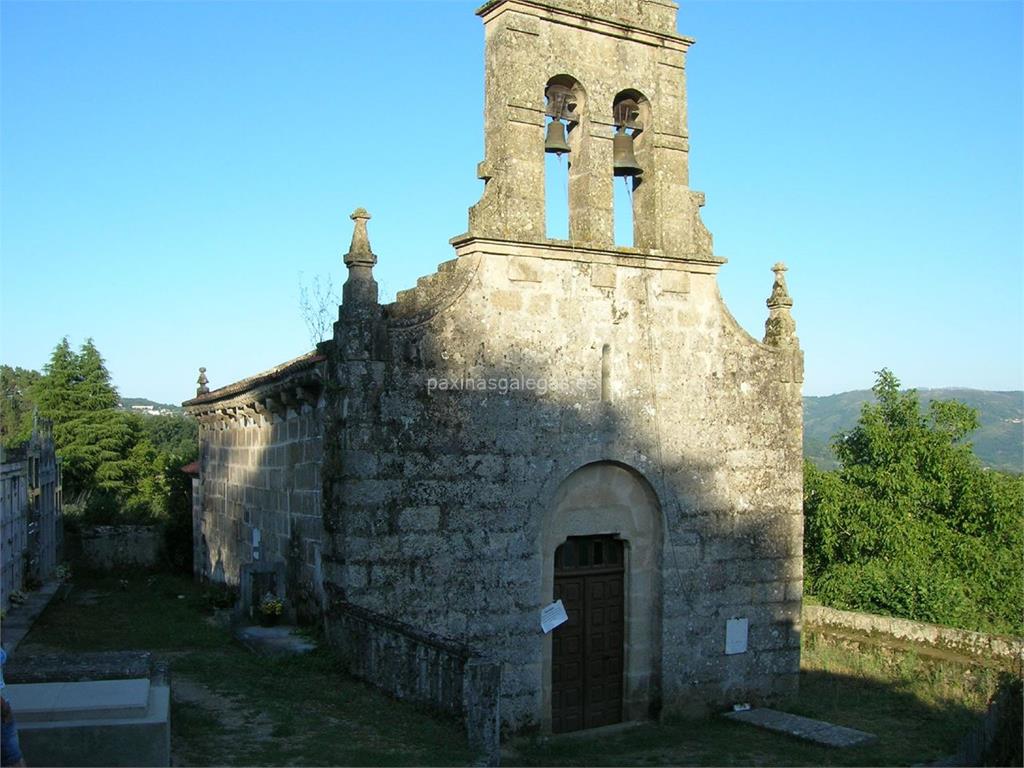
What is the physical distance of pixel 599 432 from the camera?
12641mm

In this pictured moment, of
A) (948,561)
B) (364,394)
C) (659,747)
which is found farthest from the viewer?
(948,561)

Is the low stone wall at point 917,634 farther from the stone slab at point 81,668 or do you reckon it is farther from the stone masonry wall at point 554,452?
the stone slab at point 81,668

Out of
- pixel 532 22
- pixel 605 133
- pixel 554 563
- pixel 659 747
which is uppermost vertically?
pixel 532 22

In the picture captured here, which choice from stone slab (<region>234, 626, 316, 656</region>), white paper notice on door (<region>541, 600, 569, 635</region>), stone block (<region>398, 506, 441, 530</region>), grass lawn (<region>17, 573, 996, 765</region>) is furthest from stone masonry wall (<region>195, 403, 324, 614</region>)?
white paper notice on door (<region>541, 600, 569, 635</region>)

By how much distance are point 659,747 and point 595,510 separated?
293cm

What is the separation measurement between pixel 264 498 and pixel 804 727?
8.39 meters

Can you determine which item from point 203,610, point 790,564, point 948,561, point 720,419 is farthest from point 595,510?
point 948,561

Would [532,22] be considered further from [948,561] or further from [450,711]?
[948,561]

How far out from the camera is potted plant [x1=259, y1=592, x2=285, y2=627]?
13.0 m

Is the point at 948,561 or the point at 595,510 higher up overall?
the point at 595,510

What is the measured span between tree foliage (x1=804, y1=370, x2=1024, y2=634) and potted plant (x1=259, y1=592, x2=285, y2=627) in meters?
10.9

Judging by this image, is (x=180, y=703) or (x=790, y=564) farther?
(x=790, y=564)

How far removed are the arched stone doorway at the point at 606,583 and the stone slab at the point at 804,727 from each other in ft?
4.29

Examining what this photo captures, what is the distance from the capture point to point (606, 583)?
13.1 m
